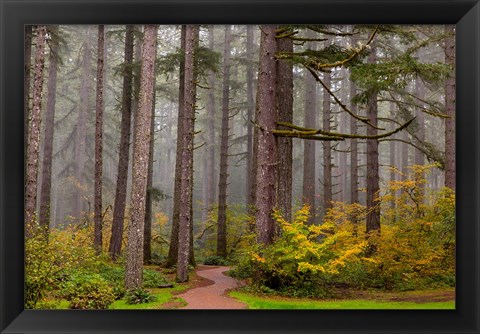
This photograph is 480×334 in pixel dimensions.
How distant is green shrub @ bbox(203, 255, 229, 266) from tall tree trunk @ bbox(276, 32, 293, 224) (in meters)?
6.50

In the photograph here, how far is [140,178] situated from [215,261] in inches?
321

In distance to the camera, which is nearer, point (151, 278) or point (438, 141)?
point (151, 278)

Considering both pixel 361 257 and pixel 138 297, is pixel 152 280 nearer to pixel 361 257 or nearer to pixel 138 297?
pixel 138 297

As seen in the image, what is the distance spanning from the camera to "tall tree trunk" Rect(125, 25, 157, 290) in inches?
333

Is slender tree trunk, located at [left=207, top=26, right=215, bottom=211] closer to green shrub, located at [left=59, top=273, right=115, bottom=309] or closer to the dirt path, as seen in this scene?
the dirt path

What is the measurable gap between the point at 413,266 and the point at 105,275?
725 cm

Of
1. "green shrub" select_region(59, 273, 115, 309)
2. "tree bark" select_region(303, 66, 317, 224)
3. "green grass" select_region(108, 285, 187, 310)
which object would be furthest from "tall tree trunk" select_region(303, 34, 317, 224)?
"green shrub" select_region(59, 273, 115, 309)
